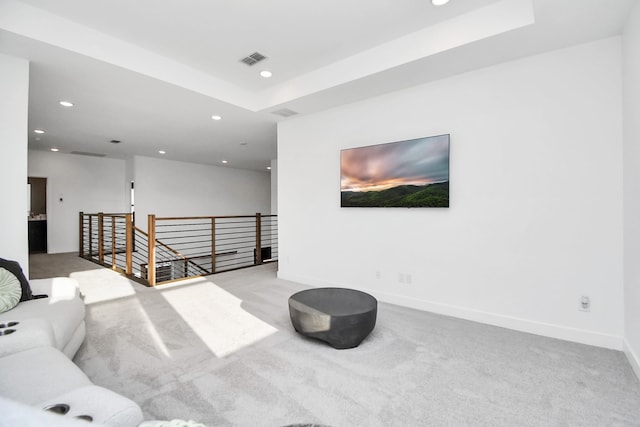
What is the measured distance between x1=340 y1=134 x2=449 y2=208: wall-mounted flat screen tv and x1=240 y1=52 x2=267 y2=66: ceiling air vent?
5.09 ft

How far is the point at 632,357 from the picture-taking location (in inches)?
88.7

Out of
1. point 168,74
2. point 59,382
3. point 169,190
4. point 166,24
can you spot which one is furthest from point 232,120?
point 169,190

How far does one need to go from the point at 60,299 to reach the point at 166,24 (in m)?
2.59

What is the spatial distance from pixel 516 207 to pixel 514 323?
1133 mm

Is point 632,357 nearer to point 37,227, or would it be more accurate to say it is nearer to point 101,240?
point 101,240

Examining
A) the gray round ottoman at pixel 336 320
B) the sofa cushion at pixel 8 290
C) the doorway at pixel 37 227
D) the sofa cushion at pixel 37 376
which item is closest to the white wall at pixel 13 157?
the sofa cushion at pixel 8 290

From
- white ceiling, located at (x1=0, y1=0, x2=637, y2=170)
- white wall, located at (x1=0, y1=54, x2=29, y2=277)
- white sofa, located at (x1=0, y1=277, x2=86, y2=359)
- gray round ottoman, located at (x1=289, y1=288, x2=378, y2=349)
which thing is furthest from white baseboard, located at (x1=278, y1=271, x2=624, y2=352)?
white wall, located at (x1=0, y1=54, x2=29, y2=277)

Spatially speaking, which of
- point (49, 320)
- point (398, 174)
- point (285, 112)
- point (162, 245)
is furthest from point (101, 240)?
point (398, 174)

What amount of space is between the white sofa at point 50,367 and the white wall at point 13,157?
0.83 m

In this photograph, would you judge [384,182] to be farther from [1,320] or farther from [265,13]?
[1,320]

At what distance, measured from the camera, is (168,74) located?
138 inches

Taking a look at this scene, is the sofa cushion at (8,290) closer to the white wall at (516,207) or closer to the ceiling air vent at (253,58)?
the ceiling air vent at (253,58)

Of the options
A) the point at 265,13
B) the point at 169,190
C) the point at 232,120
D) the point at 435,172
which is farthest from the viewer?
the point at 169,190

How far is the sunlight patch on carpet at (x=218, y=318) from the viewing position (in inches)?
105
